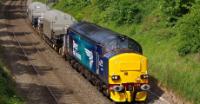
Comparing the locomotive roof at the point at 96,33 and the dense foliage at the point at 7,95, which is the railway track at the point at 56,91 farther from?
the locomotive roof at the point at 96,33

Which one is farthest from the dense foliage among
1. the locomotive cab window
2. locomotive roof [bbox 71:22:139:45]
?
locomotive roof [bbox 71:22:139:45]

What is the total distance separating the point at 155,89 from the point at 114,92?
4419 millimetres

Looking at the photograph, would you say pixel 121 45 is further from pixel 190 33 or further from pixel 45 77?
pixel 45 77

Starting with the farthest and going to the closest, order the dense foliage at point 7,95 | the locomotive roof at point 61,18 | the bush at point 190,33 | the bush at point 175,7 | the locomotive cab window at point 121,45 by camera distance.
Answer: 1. the locomotive roof at point 61,18
2. the bush at point 175,7
3. the bush at point 190,33
4. the locomotive cab window at point 121,45
5. the dense foliage at point 7,95

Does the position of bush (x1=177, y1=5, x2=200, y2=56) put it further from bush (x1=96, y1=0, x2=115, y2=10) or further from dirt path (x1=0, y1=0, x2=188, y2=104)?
bush (x1=96, y1=0, x2=115, y2=10)

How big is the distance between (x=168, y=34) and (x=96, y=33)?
728 centimetres

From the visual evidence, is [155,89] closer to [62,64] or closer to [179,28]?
[179,28]

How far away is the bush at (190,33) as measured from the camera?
97.2ft

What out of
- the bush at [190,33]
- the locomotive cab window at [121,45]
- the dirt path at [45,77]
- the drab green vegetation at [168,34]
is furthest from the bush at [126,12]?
the locomotive cab window at [121,45]

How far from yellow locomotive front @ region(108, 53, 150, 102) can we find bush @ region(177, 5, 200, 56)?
499 centimetres

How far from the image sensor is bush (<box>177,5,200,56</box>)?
2962cm

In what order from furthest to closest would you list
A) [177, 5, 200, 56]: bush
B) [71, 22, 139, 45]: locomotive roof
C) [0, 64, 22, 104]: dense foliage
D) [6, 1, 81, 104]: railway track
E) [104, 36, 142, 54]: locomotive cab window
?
[177, 5, 200, 56]: bush < [6, 1, 81, 104]: railway track < [71, 22, 139, 45]: locomotive roof < [104, 36, 142, 54]: locomotive cab window < [0, 64, 22, 104]: dense foliage

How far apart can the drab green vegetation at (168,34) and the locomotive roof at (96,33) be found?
3562 mm

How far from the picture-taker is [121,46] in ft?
87.4
